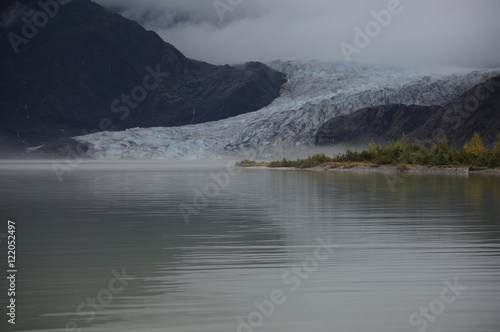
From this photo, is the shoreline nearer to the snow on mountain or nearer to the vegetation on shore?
the vegetation on shore

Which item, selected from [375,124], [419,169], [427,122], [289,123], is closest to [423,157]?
[419,169]

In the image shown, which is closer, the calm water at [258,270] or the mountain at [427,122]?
the calm water at [258,270]

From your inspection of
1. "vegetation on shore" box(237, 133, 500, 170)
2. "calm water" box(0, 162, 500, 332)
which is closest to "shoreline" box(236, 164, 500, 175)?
"vegetation on shore" box(237, 133, 500, 170)

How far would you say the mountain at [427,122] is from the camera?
122m

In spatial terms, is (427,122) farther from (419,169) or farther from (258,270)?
(258,270)

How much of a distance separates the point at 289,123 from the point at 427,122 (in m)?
26.5

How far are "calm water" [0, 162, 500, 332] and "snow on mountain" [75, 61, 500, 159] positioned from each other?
116 m

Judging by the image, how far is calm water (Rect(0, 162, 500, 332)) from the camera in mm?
7734

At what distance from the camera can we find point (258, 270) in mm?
10445

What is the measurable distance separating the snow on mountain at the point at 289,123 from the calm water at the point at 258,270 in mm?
116264

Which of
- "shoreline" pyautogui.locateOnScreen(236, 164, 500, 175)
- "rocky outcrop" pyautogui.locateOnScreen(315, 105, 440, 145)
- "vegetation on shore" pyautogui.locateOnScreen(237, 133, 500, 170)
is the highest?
"rocky outcrop" pyautogui.locateOnScreen(315, 105, 440, 145)

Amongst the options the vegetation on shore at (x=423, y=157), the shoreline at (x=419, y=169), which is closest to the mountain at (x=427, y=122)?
the vegetation on shore at (x=423, y=157)

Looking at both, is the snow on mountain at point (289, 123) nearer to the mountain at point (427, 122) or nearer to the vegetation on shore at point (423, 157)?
the mountain at point (427, 122)

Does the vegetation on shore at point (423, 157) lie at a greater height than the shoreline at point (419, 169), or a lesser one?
greater
